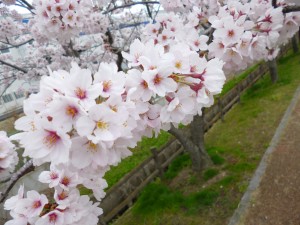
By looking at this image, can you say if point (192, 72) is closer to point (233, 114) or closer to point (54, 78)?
point (54, 78)

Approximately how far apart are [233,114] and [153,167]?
3713 mm

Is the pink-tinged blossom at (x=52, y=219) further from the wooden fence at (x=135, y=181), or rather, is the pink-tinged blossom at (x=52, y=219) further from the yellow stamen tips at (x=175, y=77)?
the wooden fence at (x=135, y=181)

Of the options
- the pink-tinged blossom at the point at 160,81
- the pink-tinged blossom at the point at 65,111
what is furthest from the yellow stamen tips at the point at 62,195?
the pink-tinged blossom at the point at 160,81

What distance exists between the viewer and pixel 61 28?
116 inches

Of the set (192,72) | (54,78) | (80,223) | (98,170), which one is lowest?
(80,223)

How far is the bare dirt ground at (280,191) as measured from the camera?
13.4 feet

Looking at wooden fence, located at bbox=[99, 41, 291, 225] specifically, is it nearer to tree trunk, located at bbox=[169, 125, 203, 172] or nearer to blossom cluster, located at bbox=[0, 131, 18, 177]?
tree trunk, located at bbox=[169, 125, 203, 172]

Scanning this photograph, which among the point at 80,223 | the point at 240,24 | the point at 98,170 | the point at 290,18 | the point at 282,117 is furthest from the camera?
the point at 282,117

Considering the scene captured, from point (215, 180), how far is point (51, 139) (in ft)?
14.9

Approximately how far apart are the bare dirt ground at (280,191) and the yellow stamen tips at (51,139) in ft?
12.1

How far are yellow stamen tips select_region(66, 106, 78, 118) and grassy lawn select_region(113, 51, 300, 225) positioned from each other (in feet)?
12.5

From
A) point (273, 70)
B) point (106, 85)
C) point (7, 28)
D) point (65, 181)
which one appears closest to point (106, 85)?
point (106, 85)

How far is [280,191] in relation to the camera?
4574 mm

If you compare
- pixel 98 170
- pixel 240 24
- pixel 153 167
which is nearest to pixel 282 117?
pixel 153 167
